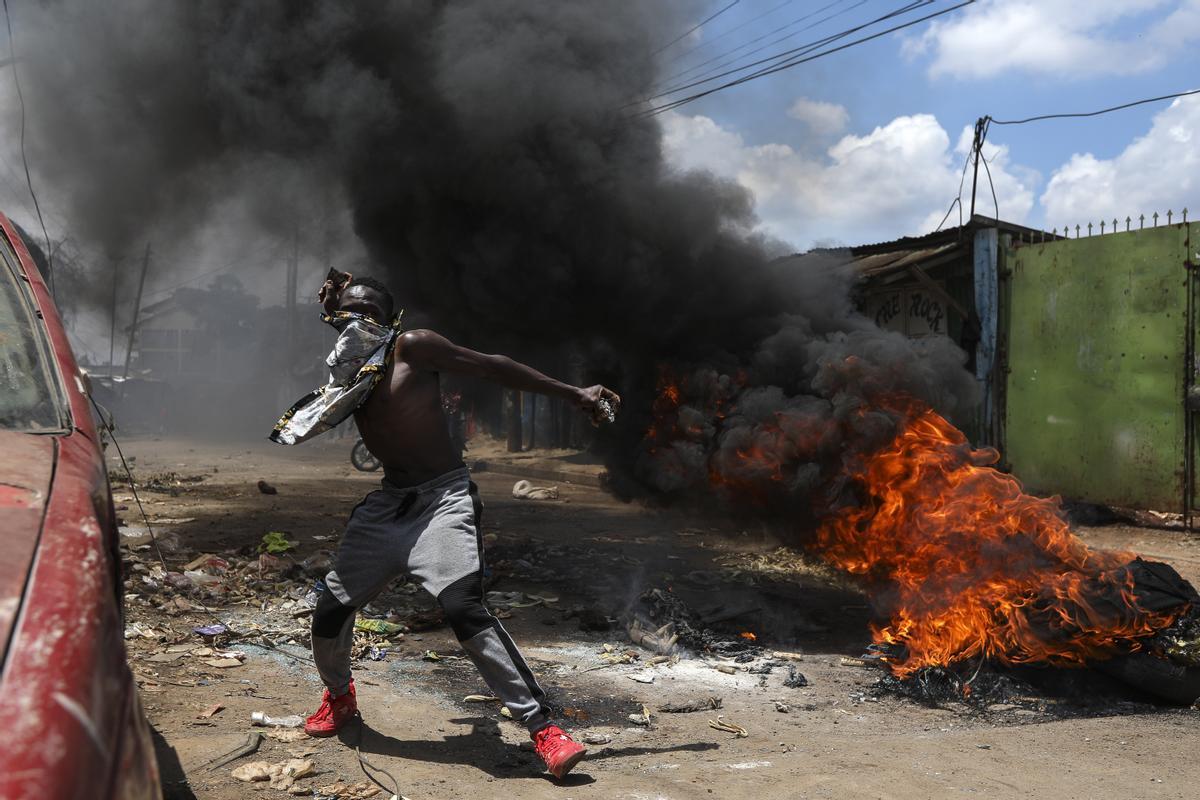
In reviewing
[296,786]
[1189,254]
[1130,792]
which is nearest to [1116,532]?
[1189,254]

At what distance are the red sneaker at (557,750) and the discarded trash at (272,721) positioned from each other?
1.10 m

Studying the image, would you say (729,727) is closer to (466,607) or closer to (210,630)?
(466,607)

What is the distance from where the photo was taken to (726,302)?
8.27 metres

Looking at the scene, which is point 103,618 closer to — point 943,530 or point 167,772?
Result: point 167,772

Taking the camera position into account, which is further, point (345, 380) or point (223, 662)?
point (223, 662)

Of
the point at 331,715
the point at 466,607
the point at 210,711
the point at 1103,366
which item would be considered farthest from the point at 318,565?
the point at 1103,366

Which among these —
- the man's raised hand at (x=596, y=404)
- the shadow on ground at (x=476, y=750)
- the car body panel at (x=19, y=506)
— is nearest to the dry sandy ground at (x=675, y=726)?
the shadow on ground at (x=476, y=750)

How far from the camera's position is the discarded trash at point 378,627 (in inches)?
204

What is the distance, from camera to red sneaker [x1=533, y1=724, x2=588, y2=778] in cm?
305

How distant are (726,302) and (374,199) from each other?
13.5ft

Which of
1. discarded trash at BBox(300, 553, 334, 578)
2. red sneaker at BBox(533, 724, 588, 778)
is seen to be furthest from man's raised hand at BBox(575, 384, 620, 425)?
discarded trash at BBox(300, 553, 334, 578)

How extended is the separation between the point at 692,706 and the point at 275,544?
4.41m

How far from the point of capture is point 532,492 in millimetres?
13133

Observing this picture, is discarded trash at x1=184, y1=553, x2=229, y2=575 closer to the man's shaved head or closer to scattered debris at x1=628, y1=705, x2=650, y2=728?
the man's shaved head
